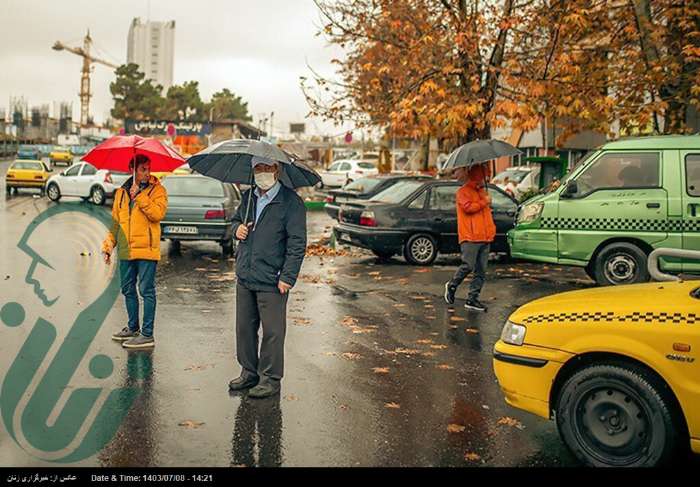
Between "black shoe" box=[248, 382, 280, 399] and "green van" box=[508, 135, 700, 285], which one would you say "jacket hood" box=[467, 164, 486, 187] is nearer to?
"green van" box=[508, 135, 700, 285]

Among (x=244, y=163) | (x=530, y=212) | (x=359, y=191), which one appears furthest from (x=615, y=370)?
(x=359, y=191)

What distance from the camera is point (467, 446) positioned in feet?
16.9

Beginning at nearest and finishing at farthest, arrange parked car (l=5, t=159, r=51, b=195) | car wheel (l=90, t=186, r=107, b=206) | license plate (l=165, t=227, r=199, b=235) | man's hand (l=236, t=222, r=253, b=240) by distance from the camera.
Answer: man's hand (l=236, t=222, r=253, b=240), license plate (l=165, t=227, r=199, b=235), car wheel (l=90, t=186, r=107, b=206), parked car (l=5, t=159, r=51, b=195)

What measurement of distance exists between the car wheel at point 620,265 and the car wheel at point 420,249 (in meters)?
3.97

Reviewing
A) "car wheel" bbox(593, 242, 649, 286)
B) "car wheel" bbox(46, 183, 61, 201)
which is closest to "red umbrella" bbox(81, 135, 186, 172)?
"car wheel" bbox(593, 242, 649, 286)

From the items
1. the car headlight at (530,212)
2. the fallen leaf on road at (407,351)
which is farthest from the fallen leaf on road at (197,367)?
the car headlight at (530,212)

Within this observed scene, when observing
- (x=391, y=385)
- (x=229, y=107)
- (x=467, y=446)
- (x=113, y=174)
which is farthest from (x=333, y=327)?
(x=229, y=107)

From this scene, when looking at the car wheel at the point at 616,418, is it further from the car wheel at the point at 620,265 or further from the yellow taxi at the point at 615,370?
the car wheel at the point at 620,265

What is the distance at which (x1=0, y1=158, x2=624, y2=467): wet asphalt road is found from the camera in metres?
4.98

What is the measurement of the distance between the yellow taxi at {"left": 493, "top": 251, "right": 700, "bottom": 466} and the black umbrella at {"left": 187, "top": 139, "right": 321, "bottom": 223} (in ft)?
7.10

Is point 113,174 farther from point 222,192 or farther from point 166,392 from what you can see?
point 166,392

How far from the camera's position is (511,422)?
18.6 ft

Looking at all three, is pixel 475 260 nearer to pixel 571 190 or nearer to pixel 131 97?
pixel 571 190
